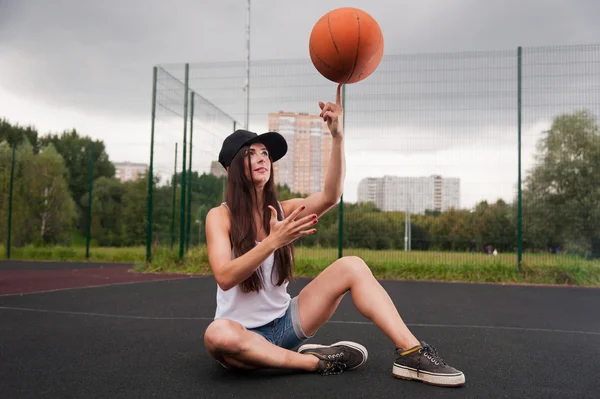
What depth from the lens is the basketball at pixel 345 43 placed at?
8.11 ft

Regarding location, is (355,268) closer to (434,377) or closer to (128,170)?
(434,377)

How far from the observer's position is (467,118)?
304 inches

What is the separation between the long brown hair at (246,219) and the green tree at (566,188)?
6.17 meters

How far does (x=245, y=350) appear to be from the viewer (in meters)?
2.11

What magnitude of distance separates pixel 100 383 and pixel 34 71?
17.8 m

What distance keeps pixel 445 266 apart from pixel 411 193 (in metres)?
1.16

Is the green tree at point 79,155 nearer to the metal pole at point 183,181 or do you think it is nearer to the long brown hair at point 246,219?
the metal pole at point 183,181

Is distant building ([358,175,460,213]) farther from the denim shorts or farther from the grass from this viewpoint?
the denim shorts

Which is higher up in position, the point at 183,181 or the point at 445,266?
the point at 183,181

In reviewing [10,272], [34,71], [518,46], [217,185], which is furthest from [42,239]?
[518,46]

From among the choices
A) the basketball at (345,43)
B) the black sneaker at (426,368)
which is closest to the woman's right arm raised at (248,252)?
the black sneaker at (426,368)

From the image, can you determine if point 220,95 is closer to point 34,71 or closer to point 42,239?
point 42,239

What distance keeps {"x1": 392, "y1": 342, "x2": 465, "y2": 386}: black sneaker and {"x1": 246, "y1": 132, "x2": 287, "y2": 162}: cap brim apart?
1004 millimetres

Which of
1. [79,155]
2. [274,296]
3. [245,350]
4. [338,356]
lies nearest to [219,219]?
[274,296]
